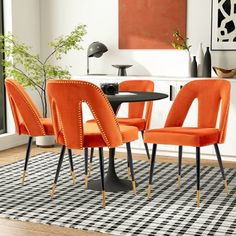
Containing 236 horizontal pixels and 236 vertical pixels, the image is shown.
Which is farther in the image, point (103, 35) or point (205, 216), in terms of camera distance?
point (103, 35)

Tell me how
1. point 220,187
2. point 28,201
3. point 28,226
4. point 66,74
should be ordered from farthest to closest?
point 66,74, point 220,187, point 28,201, point 28,226

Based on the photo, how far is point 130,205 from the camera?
14.0 feet

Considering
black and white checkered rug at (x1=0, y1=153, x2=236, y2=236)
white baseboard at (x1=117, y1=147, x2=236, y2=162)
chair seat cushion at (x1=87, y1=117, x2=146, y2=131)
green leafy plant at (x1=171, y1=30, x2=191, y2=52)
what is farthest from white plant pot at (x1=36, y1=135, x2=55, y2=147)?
green leafy plant at (x1=171, y1=30, x2=191, y2=52)

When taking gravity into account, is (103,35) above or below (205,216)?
above

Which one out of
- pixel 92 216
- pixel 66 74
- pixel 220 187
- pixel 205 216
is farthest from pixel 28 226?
pixel 66 74

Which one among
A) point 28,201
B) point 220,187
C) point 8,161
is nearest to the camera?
point 28,201

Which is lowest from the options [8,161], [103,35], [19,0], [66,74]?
[8,161]

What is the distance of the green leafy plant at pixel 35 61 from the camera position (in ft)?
20.9

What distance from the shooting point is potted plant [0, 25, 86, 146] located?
6359mm

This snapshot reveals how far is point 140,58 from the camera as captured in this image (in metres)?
6.61

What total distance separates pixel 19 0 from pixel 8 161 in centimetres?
201

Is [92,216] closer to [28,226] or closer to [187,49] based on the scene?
[28,226]

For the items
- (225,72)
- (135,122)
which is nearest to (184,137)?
(135,122)

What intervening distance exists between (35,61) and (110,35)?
935 millimetres
